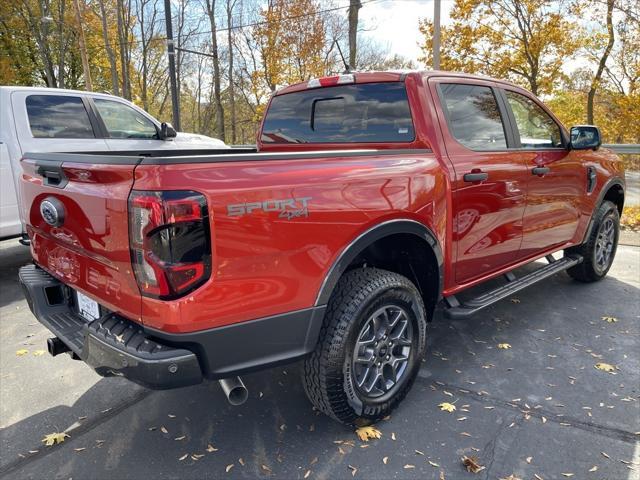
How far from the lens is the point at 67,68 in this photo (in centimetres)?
2959

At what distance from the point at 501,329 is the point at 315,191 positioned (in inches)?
100

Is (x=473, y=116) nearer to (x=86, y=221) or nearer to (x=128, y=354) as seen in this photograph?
(x=86, y=221)

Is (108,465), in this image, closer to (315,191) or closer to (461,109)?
(315,191)

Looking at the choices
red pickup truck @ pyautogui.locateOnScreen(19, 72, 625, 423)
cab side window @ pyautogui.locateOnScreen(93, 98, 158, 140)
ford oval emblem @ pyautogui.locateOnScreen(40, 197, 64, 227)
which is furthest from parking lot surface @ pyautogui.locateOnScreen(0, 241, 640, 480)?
cab side window @ pyautogui.locateOnScreen(93, 98, 158, 140)

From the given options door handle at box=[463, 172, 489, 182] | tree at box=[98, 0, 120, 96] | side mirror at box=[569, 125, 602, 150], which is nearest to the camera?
door handle at box=[463, 172, 489, 182]

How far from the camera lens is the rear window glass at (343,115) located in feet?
10.2

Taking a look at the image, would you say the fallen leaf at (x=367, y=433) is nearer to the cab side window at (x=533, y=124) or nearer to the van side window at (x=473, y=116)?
the van side window at (x=473, y=116)

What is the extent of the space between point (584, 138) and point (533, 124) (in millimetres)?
501

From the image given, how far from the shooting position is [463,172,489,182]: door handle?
305 cm

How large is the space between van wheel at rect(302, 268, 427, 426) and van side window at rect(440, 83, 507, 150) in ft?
3.95

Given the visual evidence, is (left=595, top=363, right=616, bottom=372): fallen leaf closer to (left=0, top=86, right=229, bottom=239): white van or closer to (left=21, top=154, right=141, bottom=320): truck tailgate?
(left=21, top=154, right=141, bottom=320): truck tailgate

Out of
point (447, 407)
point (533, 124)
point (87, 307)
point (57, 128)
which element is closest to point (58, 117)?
point (57, 128)

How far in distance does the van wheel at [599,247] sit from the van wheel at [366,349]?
288 cm

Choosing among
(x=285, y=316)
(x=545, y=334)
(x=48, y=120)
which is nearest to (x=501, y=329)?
(x=545, y=334)
